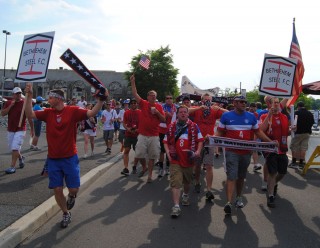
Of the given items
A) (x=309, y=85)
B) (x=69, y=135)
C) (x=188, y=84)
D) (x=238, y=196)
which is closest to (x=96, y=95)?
(x=69, y=135)

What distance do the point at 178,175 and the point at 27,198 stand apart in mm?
2525

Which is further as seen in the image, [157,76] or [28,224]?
[157,76]

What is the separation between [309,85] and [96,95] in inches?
326

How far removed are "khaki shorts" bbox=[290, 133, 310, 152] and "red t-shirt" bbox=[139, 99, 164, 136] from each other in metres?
4.81

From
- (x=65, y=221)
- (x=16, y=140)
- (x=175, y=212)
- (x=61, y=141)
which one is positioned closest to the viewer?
(x=61, y=141)

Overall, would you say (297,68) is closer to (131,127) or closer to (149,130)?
(149,130)

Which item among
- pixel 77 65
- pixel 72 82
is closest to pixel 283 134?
pixel 77 65

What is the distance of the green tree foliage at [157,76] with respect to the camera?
2343 inches

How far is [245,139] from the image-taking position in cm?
642

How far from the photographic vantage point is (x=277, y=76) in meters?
7.36

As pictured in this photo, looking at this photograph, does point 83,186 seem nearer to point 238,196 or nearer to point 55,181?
point 55,181

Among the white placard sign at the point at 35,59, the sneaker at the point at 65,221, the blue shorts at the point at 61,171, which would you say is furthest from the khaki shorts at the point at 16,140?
the sneaker at the point at 65,221

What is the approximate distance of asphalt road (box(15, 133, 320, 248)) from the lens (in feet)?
16.2

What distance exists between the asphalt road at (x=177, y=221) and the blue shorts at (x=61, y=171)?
0.65 m
